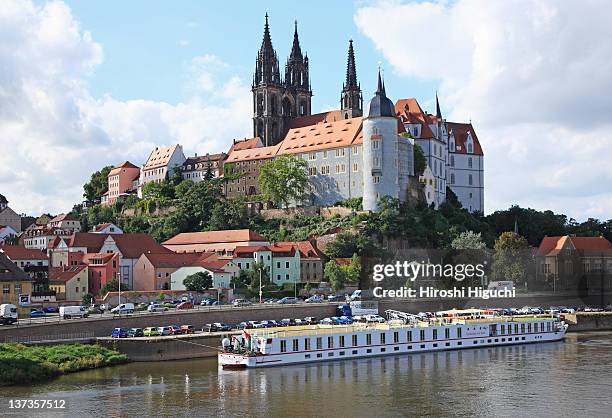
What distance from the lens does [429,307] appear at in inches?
3334

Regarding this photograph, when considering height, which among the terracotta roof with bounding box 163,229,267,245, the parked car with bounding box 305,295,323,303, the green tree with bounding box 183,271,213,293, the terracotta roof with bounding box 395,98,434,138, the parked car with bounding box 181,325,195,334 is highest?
the terracotta roof with bounding box 395,98,434,138

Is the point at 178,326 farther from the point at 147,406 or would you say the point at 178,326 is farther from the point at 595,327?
the point at 595,327

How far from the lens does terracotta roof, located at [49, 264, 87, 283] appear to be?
87000mm

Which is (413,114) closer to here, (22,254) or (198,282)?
(198,282)

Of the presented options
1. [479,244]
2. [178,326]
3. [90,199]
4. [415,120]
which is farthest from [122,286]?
[90,199]

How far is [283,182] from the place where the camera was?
11888cm

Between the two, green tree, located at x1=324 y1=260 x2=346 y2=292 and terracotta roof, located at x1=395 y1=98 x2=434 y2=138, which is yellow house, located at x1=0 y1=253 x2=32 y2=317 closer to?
green tree, located at x1=324 y1=260 x2=346 y2=292

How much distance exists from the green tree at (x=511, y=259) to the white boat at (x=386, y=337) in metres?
17.9

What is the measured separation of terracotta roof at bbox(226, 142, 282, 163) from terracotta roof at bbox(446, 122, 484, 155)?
24457mm

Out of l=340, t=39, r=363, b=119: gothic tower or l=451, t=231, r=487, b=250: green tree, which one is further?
l=340, t=39, r=363, b=119: gothic tower

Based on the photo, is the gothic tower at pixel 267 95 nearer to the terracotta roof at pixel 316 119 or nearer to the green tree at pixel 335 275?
the terracotta roof at pixel 316 119

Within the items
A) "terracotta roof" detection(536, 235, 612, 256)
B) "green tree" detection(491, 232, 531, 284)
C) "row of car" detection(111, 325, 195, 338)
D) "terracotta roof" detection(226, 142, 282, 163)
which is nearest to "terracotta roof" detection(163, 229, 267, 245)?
"terracotta roof" detection(226, 142, 282, 163)

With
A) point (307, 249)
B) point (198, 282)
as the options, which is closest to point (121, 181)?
point (307, 249)

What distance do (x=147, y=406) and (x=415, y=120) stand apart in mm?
85215
